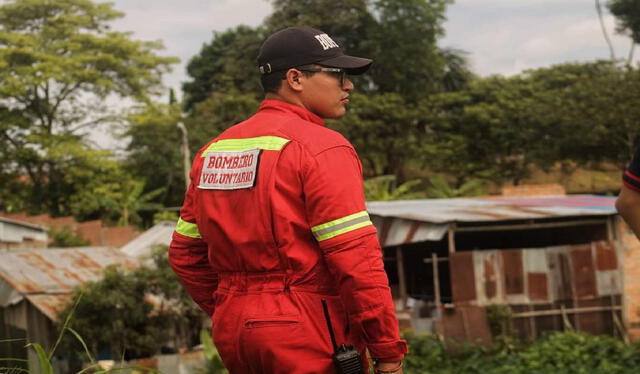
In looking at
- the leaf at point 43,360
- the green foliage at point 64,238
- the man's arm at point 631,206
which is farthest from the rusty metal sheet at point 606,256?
the green foliage at point 64,238

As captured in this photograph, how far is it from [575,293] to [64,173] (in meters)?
28.6

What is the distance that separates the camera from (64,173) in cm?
4262

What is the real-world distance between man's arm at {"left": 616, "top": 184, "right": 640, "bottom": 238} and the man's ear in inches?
39.2

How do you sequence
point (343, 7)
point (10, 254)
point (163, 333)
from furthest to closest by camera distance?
point (343, 7) < point (10, 254) < point (163, 333)

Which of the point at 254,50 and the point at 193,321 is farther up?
the point at 254,50

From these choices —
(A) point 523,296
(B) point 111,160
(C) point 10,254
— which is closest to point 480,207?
(A) point 523,296

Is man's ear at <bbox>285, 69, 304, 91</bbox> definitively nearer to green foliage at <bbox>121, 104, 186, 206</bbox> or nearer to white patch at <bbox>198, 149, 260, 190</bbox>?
white patch at <bbox>198, 149, 260, 190</bbox>

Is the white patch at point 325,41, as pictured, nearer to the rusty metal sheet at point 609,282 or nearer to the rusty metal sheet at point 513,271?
the rusty metal sheet at point 513,271

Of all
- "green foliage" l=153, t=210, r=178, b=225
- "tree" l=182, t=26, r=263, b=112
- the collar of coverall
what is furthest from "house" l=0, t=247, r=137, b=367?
"tree" l=182, t=26, r=263, b=112

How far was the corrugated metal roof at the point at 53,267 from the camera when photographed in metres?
17.7

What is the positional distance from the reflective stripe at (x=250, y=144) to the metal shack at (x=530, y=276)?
48.5 feet

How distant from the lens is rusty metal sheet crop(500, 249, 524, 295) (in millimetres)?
18297

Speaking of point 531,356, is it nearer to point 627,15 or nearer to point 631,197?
point 631,197

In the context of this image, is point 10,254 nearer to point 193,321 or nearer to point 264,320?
point 193,321
